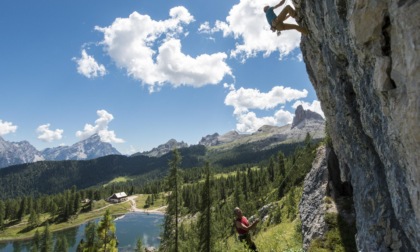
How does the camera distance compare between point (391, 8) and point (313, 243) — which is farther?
point (313, 243)

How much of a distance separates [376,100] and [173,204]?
35.9 m

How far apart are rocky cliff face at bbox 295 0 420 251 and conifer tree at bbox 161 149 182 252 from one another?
28.1m

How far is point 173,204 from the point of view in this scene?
4372 cm

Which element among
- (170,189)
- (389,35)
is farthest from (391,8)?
(170,189)

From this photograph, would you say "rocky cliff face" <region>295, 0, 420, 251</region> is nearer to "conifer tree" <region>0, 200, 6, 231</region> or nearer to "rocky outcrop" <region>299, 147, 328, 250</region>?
"rocky outcrop" <region>299, 147, 328, 250</region>

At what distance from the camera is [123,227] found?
573 feet

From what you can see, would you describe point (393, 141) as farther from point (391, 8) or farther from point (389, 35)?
point (391, 8)

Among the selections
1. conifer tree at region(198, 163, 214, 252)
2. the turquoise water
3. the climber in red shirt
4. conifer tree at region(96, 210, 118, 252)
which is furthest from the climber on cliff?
the turquoise water

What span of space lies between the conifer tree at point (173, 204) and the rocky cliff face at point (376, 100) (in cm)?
2815

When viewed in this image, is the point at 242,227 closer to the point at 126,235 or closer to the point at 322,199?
the point at 322,199

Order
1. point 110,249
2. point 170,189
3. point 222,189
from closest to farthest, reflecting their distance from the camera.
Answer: point 170,189, point 110,249, point 222,189

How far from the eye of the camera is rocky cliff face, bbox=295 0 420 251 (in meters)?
8.35

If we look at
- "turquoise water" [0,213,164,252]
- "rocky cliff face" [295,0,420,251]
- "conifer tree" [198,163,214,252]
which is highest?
"rocky cliff face" [295,0,420,251]

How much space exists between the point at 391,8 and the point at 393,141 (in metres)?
3.77
